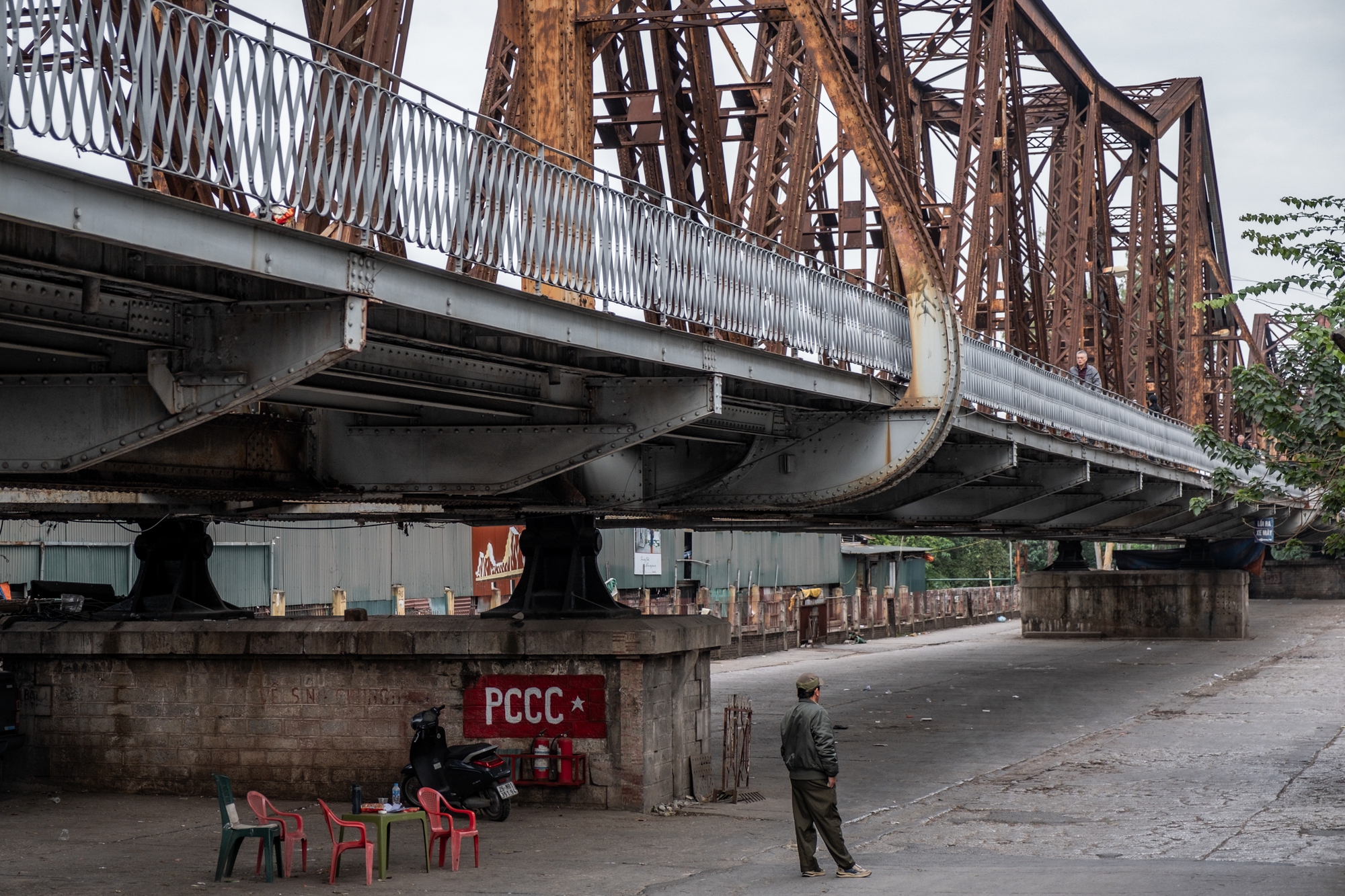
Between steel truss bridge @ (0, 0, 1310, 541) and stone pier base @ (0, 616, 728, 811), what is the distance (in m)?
1.46

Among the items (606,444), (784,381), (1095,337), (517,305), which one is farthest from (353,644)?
(1095,337)

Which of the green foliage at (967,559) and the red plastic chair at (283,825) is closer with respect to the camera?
the red plastic chair at (283,825)

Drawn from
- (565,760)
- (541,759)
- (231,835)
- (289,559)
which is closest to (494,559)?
(289,559)

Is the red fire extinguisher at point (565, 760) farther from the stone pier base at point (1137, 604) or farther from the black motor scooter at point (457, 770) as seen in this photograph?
the stone pier base at point (1137, 604)

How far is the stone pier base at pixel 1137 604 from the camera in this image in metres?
48.0

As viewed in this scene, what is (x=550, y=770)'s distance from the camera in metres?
14.9

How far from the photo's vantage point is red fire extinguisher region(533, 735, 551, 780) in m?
14.9

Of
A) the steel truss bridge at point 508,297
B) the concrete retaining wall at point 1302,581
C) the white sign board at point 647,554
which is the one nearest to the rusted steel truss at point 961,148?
the steel truss bridge at point 508,297

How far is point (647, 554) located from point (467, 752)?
1337 inches

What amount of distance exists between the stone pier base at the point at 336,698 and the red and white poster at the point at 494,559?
23.8 metres

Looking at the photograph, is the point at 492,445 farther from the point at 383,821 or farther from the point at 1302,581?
the point at 1302,581

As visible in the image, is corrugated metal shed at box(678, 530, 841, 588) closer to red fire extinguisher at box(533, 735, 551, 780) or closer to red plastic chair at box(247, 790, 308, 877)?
red fire extinguisher at box(533, 735, 551, 780)

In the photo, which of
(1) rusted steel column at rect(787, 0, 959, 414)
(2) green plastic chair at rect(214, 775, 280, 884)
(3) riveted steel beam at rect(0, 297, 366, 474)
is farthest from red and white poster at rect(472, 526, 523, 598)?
(3) riveted steel beam at rect(0, 297, 366, 474)

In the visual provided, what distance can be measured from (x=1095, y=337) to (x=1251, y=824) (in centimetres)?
2472
